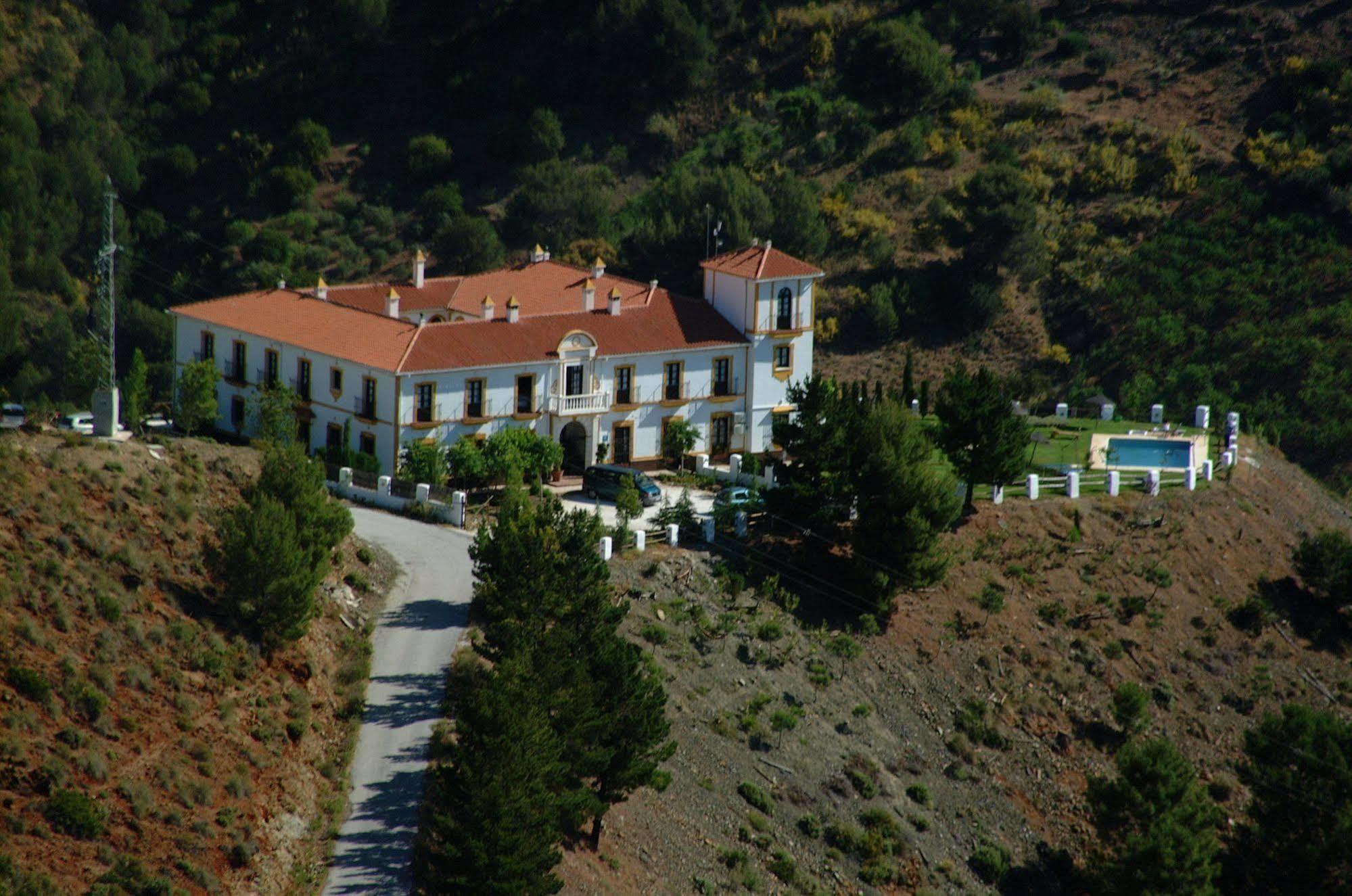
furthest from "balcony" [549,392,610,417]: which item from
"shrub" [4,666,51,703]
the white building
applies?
"shrub" [4,666,51,703]

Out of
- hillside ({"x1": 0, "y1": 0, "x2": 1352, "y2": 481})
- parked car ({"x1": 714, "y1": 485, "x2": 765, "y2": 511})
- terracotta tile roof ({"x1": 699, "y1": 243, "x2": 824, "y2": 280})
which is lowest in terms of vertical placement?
parked car ({"x1": 714, "y1": 485, "x2": 765, "y2": 511})

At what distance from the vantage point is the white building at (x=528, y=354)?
62781 millimetres

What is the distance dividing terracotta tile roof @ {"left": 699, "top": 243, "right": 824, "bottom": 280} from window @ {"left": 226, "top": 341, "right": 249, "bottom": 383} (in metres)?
17.5

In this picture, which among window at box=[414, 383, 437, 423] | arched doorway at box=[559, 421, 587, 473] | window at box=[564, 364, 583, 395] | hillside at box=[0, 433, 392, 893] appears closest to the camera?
hillside at box=[0, 433, 392, 893]

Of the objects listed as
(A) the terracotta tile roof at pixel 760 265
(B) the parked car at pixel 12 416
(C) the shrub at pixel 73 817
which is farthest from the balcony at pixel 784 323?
(C) the shrub at pixel 73 817

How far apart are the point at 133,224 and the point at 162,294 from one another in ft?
20.2

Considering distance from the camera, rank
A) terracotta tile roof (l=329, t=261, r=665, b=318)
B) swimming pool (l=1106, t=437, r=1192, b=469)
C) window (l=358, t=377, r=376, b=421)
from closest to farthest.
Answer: window (l=358, t=377, r=376, b=421), swimming pool (l=1106, t=437, r=1192, b=469), terracotta tile roof (l=329, t=261, r=665, b=318)

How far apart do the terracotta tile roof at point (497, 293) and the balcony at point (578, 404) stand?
17.5ft

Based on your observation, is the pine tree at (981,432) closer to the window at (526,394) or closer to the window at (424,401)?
the window at (526,394)

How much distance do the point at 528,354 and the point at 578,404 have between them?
249 centimetres

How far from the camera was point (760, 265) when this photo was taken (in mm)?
69625

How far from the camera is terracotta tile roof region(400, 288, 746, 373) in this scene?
63.2 m

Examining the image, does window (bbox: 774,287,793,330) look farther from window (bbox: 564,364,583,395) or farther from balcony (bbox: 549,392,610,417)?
window (bbox: 564,364,583,395)

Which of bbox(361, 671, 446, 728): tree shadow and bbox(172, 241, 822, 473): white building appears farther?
bbox(172, 241, 822, 473): white building
